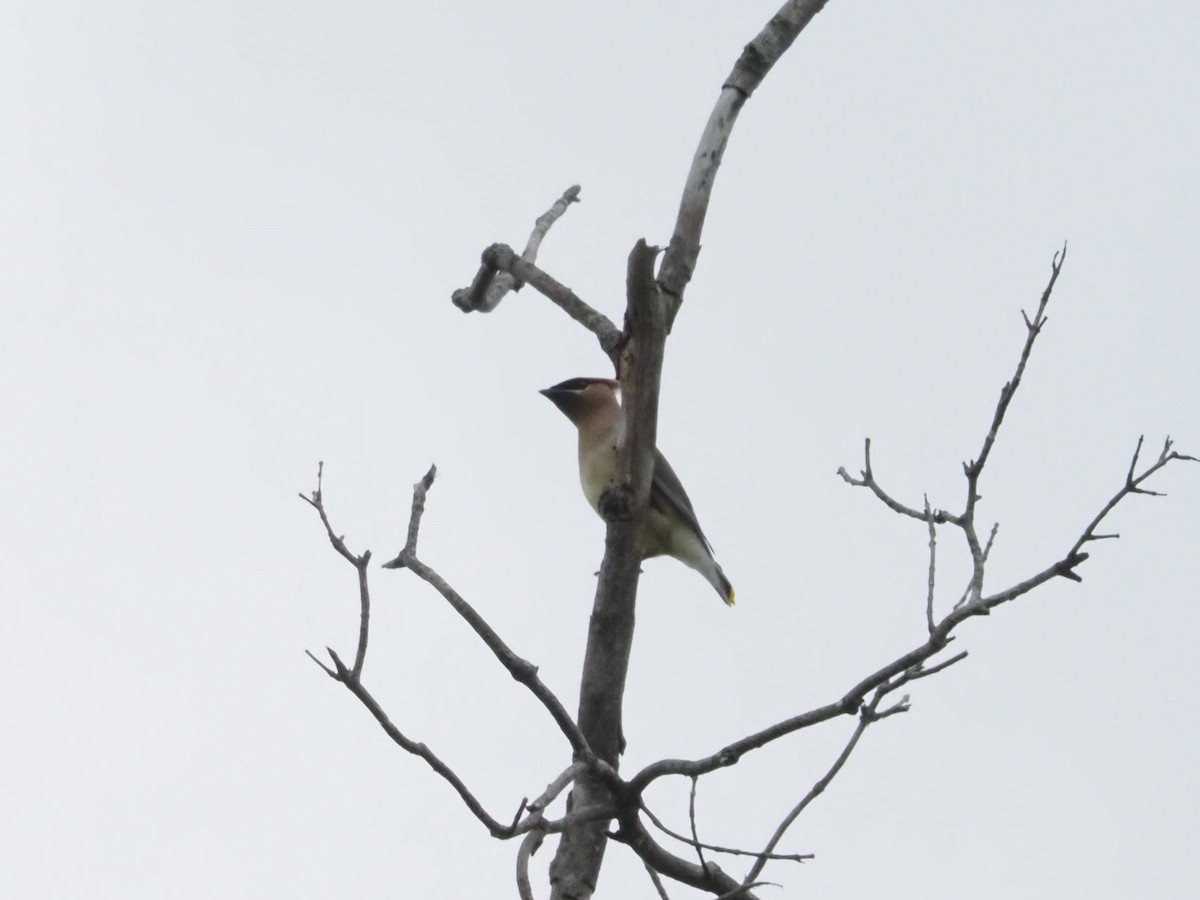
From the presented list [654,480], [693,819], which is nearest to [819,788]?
[693,819]

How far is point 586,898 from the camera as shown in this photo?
3.01 meters

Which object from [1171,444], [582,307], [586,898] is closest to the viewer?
[586,898]

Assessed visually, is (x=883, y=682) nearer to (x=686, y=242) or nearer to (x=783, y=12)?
(x=686, y=242)

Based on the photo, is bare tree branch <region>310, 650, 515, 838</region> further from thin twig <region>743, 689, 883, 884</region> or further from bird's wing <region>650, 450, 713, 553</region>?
bird's wing <region>650, 450, 713, 553</region>

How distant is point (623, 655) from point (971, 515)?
812 millimetres

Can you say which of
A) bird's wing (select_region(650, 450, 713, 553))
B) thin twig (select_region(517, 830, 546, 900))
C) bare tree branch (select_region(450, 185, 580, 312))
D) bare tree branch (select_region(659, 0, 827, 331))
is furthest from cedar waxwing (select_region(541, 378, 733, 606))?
thin twig (select_region(517, 830, 546, 900))

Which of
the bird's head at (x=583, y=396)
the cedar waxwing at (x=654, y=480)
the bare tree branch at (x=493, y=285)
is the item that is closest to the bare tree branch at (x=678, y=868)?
the bare tree branch at (x=493, y=285)

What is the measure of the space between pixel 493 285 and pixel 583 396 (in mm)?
1468

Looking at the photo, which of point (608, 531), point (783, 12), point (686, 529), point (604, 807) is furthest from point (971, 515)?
point (686, 529)

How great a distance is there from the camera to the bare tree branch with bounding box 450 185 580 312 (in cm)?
417

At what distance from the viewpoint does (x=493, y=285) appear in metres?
4.20

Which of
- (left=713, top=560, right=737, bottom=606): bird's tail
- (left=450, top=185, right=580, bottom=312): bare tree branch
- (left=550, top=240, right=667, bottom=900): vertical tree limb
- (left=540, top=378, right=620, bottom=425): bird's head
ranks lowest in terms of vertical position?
(left=550, top=240, right=667, bottom=900): vertical tree limb

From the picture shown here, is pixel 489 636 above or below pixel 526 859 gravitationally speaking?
above

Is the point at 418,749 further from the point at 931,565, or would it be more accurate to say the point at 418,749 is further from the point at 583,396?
the point at 583,396
